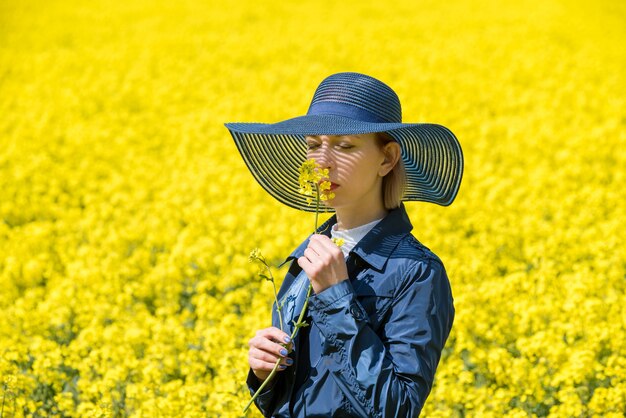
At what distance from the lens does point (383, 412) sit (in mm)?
1969

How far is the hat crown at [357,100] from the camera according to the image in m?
2.22

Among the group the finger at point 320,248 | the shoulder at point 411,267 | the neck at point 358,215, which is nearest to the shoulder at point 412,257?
→ the shoulder at point 411,267

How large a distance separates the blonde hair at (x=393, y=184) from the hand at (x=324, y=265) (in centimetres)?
33

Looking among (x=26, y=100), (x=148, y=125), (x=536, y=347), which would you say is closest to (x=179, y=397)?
(x=536, y=347)

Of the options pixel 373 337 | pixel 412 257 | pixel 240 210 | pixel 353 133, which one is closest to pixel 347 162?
pixel 353 133

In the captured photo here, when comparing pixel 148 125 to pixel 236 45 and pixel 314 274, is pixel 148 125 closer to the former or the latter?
pixel 236 45

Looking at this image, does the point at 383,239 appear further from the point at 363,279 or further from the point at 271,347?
the point at 271,347

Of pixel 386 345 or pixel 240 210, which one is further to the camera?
pixel 240 210

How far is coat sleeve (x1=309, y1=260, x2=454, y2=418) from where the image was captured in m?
1.98

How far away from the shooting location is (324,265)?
200 centimetres

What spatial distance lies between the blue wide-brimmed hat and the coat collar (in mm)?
169

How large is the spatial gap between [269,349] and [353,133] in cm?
54

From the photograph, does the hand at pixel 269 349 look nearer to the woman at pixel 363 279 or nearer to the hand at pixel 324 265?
the woman at pixel 363 279

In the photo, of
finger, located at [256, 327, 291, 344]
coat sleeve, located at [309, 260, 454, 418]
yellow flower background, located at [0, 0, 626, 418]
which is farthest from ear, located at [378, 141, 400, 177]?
yellow flower background, located at [0, 0, 626, 418]
